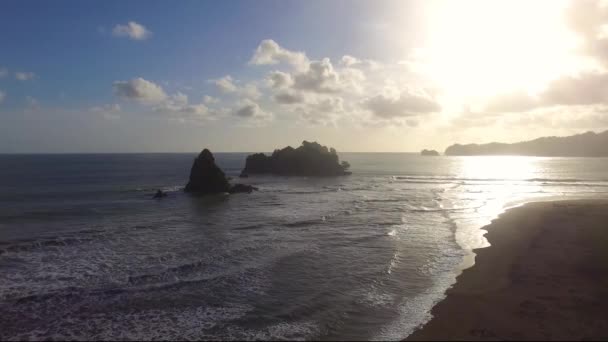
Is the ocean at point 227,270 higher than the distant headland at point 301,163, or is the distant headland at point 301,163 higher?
the distant headland at point 301,163

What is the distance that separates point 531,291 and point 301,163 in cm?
9840

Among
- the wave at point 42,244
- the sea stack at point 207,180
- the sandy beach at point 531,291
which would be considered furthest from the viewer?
the sea stack at point 207,180

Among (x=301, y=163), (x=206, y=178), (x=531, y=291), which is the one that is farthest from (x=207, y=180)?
(x=531, y=291)

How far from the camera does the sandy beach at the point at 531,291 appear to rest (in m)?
14.7

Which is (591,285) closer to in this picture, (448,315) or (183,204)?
(448,315)

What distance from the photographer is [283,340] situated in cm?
1434

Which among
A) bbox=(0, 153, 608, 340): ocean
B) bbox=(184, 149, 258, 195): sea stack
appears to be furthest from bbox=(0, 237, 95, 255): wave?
bbox=(184, 149, 258, 195): sea stack

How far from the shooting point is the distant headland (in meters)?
115

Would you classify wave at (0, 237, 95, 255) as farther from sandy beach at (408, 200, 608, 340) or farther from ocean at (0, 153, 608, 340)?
sandy beach at (408, 200, 608, 340)

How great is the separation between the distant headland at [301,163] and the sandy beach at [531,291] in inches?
3273

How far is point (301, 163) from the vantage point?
381ft

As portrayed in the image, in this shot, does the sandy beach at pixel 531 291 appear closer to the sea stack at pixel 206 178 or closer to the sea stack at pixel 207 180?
the sea stack at pixel 207 180

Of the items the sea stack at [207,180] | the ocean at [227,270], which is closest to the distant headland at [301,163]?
the sea stack at [207,180]

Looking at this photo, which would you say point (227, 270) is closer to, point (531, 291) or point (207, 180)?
point (531, 291)
